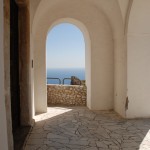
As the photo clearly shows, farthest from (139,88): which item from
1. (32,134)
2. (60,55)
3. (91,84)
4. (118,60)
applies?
(60,55)

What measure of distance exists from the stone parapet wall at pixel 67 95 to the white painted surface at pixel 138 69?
2189 millimetres

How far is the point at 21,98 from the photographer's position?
4.65 metres

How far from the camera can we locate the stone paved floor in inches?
150

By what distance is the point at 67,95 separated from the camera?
7.64 meters

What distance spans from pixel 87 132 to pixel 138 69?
2.34m

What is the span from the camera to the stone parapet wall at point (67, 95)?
757 centimetres

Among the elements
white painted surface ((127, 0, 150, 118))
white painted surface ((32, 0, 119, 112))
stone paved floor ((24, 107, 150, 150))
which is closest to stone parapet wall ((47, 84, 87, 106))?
white painted surface ((32, 0, 119, 112))

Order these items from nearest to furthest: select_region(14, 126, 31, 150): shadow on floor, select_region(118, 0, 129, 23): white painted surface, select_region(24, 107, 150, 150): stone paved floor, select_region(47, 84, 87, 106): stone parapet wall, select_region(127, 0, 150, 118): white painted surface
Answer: select_region(14, 126, 31, 150): shadow on floor
select_region(24, 107, 150, 150): stone paved floor
select_region(118, 0, 129, 23): white painted surface
select_region(127, 0, 150, 118): white painted surface
select_region(47, 84, 87, 106): stone parapet wall

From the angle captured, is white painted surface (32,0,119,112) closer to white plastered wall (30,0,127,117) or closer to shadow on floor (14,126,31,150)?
white plastered wall (30,0,127,117)

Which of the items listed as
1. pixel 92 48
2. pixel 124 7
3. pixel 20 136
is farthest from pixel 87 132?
pixel 124 7

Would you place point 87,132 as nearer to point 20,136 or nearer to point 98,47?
point 20,136

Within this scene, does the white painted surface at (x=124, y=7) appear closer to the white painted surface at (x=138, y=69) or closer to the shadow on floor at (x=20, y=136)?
the white painted surface at (x=138, y=69)

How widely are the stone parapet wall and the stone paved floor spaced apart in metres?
1.31

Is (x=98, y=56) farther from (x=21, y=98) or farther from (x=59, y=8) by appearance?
(x=21, y=98)
